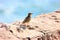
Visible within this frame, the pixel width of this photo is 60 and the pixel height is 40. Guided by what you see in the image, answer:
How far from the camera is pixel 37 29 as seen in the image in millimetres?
11570

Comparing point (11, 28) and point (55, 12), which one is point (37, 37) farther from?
point (55, 12)

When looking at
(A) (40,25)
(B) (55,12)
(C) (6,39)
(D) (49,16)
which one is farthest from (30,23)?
(C) (6,39)

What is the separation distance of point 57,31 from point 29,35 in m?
2.02

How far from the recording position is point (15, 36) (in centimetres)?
972

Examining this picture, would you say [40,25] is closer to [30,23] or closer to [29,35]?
[30,23]

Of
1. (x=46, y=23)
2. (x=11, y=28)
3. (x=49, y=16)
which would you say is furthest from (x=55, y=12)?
(x=11, y=28)

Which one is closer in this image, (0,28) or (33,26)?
(0,28)

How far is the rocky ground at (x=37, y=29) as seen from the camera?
9545mm

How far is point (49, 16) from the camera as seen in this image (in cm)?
1385

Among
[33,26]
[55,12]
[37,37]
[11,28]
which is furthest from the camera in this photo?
[55,12]

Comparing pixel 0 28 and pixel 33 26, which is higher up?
pixel 0 28

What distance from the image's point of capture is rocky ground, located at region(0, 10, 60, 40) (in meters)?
9.55

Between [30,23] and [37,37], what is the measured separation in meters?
2.08

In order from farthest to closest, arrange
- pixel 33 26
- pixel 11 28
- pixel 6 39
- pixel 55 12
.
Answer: pixel 55 12 → pixel 33 26 → pixel 11 28 → pixel 6 39
